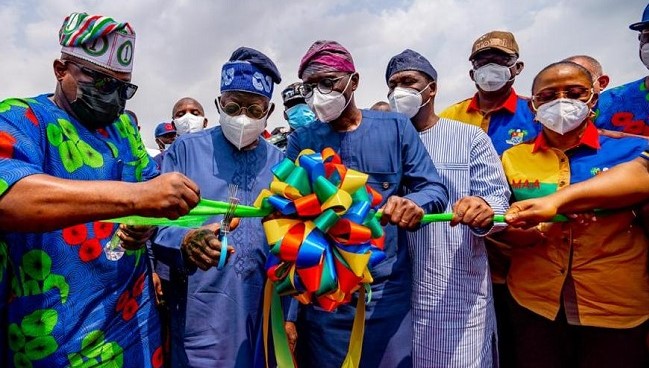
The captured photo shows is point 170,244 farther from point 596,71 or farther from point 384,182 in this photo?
point 596,71

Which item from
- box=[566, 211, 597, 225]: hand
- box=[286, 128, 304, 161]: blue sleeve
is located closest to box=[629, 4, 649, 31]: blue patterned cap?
box=[566, 211, 597, 225]: hand

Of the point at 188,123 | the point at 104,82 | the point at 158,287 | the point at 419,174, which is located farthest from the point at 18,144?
the point at 188,123

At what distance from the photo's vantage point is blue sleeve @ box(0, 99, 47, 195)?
5.21ft

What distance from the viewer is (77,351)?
206cm

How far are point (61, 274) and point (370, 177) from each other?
1.57m

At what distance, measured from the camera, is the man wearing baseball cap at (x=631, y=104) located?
3639mm

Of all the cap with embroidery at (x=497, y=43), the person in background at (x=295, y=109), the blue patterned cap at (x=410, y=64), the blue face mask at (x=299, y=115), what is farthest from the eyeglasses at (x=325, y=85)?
the blue face mask at (x=299, y=115)

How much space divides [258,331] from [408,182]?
1.17 meters

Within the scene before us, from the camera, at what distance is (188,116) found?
263 inches

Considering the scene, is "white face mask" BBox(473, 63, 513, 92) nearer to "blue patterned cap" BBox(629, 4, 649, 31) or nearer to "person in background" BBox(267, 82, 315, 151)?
"blue patterned cap" BBox(629, 4, 649, 31)

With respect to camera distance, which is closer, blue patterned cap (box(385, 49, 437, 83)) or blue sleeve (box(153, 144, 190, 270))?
blue sleeve (box(153, 144, 190, 270))

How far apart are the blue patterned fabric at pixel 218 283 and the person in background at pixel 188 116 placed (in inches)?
159

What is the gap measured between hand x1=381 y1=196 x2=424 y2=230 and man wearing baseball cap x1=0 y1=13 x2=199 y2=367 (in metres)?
0.93

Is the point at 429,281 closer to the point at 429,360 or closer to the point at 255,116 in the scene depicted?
the point at 429,360
